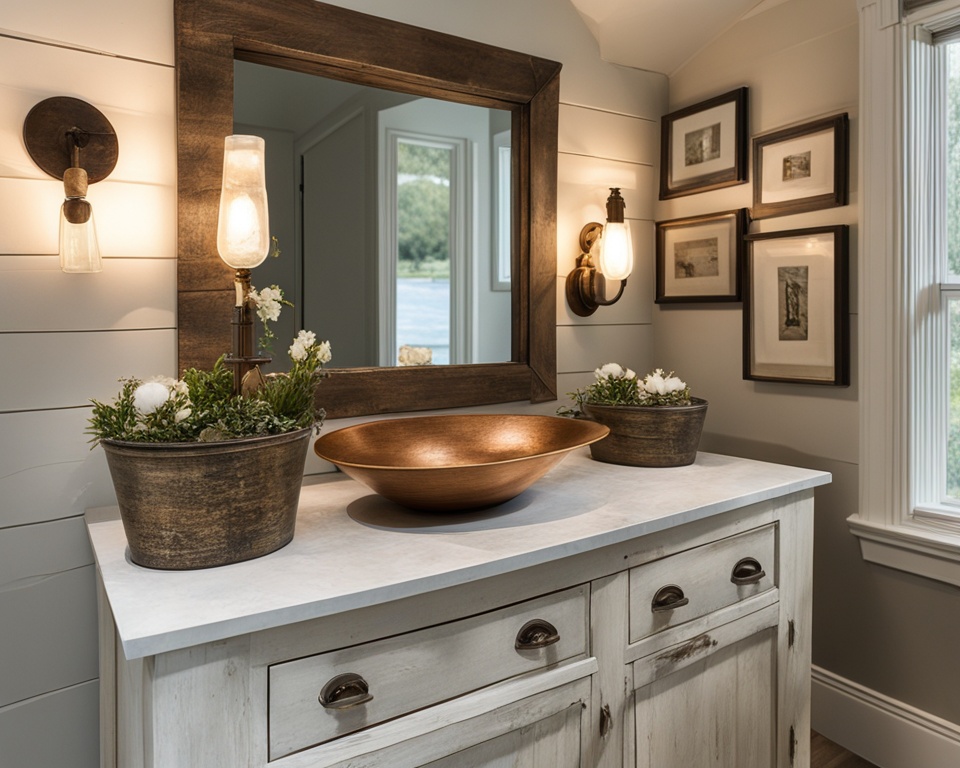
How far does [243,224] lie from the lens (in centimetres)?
135

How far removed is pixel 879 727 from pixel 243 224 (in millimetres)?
1971

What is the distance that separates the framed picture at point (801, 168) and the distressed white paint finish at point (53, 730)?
199 centimetres

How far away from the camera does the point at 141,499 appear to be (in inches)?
40.1

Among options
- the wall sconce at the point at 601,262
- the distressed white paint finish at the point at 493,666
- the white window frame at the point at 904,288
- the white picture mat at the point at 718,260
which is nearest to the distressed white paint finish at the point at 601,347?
the wall sconce at the point at 601,262

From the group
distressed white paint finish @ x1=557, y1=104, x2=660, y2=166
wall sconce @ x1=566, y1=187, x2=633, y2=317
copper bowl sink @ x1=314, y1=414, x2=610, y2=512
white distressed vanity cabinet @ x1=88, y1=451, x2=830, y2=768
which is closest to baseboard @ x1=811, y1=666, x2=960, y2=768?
white distressed vanity cabinet @ x1=88, y1=451, x2=830, y2=768

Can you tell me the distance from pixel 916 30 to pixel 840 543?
1.28 metres

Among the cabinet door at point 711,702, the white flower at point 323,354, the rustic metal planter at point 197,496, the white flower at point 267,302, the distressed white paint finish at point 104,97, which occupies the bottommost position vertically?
the cabinet door at point 711,702

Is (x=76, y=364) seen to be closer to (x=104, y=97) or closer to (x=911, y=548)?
(x=104, y=97)

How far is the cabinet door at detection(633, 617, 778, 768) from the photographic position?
136 centimetres

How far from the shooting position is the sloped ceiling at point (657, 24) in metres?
1.98

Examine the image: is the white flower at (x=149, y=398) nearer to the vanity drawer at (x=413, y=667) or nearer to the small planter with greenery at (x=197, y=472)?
the small planter with greenery at (x=197, y=472)

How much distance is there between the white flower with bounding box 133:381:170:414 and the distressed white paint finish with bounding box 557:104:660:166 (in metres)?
1.38

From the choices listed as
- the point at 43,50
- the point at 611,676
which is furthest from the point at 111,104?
the point at 611,676

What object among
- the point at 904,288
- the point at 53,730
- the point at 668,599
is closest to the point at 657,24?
the point at 904,288
